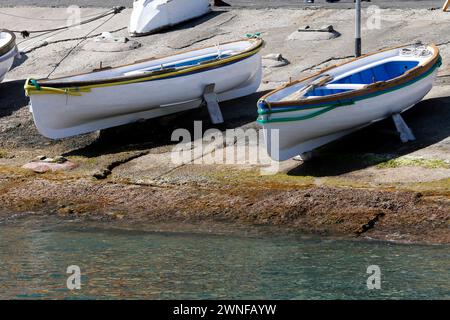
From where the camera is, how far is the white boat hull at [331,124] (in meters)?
19.1

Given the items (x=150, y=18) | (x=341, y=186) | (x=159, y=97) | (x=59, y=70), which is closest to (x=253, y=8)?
(x=150, y=18)

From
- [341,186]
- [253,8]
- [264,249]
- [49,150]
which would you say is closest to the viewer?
[264,249]

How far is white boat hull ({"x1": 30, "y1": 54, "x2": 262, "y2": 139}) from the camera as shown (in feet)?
70.3

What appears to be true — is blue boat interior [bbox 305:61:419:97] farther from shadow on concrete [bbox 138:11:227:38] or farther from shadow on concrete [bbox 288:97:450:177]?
shadow on concrete [bbox 138:11:227:38]

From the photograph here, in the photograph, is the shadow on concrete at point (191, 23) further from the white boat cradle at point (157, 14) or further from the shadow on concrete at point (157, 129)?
the shadow on concrete at point (157, 129)

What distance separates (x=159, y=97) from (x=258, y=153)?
2941 millimetres

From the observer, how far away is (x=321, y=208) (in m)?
17.8

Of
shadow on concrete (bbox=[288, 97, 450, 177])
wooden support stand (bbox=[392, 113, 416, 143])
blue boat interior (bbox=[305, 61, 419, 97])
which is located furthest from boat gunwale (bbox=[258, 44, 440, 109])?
shadow on concrete (bbox=[288, 97, 450, 177])

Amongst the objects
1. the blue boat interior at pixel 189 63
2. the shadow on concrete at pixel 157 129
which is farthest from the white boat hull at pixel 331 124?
the blue boat interior at pixel 189 63

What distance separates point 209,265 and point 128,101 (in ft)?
19.8

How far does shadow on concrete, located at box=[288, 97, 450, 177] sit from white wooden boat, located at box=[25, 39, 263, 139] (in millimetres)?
3678

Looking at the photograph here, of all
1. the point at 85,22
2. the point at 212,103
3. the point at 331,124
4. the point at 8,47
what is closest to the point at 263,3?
the point at 85,22

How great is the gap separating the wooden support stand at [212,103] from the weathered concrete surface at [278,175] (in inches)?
7.3
